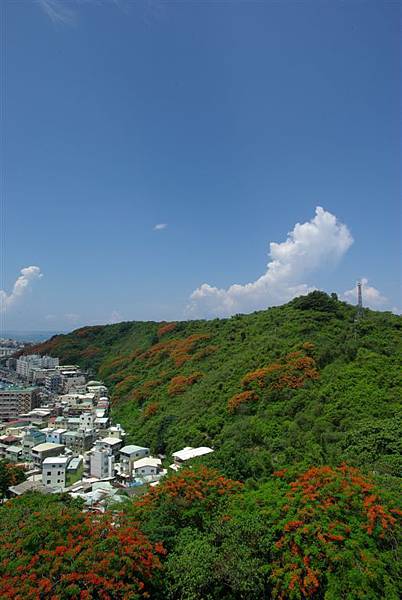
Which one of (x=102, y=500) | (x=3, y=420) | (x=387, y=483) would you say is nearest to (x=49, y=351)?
(x=3, y=420)

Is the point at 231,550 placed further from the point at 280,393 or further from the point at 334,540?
the point at 280,393

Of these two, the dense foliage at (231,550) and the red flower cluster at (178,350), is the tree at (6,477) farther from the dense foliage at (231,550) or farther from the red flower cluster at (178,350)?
the red flower cluster at (178,350)

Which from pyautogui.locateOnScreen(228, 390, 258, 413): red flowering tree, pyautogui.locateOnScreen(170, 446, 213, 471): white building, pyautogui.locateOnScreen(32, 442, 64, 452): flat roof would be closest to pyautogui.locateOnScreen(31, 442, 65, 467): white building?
pyautogui.locateOnScreen(32, 442, 64, 452): flat roof

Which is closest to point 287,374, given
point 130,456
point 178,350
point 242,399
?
point 242,399

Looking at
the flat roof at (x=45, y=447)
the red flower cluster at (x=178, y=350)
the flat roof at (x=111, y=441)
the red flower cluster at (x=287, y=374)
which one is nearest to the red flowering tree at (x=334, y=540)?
the red flower cluster at (x=287, y=374)

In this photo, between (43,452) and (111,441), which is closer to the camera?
(43,452)

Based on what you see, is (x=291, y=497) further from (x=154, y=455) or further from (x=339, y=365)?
(x=154, y=455)
